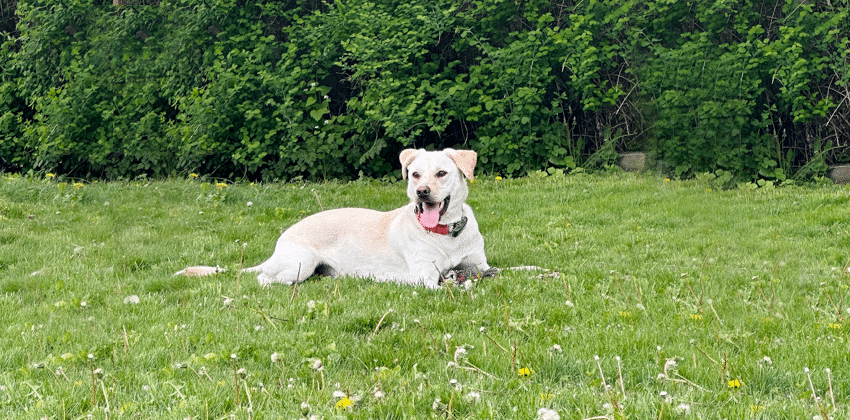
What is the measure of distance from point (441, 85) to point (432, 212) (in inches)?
227

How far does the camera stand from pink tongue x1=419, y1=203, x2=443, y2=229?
210 inches

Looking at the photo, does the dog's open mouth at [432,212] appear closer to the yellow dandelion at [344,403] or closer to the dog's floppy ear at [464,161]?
the dog's floppy ear at [464,161]

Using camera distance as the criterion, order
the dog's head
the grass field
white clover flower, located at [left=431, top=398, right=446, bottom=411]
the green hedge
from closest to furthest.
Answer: white clover flower, located at [left=431, top=398, right=446, bottom=411], the grass field, the dog's head, the green hedge

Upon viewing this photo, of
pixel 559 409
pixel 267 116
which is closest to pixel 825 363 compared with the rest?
pixel 559 409

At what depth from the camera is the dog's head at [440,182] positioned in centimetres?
522

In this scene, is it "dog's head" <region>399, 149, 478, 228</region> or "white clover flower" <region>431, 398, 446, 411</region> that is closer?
"white clover flower" <region>431, 398, 446, 411</region>

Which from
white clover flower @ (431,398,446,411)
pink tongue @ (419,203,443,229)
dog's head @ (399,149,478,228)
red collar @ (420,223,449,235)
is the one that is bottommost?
white clover flower @ (431,398,446,411)

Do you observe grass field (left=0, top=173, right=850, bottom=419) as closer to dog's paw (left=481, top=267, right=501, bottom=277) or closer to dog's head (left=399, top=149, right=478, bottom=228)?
dog's paw (left=481, top=267, right=501, bottom=277)

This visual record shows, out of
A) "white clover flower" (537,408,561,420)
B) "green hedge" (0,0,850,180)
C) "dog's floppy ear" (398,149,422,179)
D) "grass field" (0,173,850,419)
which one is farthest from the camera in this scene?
"green hedge" (0,0,850,180)

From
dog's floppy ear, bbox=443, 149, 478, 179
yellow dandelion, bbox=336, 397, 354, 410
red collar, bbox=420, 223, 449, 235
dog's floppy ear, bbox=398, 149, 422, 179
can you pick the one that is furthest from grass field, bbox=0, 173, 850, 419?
dog's floppy ear, bbox=398, 149, 422, 179

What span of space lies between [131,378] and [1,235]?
15.6ft

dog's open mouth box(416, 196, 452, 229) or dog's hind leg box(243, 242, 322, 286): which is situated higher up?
dog's open mouth box(416, 196, 452, 229)

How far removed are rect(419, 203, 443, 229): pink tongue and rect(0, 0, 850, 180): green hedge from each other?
196 inches

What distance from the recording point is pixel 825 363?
3377 millimetres
